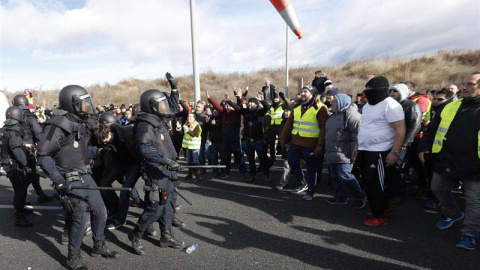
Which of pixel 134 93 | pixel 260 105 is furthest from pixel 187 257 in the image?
pixel 134 93

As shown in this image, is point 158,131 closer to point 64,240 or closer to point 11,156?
point 64,240

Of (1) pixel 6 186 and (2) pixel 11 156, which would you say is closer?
(2) pixel 11 156

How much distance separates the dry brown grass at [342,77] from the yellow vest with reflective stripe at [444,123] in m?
16.3

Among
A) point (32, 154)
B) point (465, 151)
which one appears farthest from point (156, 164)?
point (465, 151)

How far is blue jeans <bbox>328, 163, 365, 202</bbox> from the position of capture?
458 centimetres

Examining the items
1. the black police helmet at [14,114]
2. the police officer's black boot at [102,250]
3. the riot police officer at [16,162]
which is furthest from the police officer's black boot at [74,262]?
the black police helmet at [14,114]

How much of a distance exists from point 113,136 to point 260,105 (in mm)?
3307

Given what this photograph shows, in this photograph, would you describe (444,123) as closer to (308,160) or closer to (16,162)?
(308,160)

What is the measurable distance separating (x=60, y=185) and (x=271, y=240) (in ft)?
7.67

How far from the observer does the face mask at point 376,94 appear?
149 inches

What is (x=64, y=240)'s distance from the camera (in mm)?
3803

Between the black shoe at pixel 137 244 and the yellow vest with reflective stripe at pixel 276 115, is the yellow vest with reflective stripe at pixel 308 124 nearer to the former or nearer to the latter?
the yellow vest with reflective stripe at pixel 276 115

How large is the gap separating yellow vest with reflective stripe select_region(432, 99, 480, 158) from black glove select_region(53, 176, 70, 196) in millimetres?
4038

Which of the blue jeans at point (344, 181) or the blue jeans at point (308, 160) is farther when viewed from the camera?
the blue jeans at point (308, 160)
